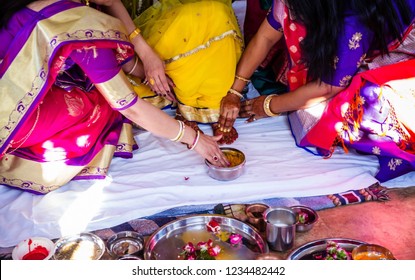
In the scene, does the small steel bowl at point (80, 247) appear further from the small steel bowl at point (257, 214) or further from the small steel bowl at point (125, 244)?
the small steel bowl at point (257, 214)

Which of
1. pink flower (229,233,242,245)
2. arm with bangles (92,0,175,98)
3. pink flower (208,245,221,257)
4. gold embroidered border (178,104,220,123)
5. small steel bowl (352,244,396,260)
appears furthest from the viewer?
gold embroidered border (178,104,220,123)

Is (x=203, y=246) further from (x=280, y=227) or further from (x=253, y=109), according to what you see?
(x=253, y=109)

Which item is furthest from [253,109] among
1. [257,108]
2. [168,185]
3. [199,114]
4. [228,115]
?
[168,185]

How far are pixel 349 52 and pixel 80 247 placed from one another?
1.48m

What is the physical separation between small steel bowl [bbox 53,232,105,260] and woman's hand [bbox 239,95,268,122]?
4.07 feet

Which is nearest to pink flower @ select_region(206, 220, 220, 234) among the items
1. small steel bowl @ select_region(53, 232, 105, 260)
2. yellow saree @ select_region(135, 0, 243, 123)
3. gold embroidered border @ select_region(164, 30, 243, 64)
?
small steel bowl @ select_region(53, 232, 105, 260)

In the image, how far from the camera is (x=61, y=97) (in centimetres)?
238

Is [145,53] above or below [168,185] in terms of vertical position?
above

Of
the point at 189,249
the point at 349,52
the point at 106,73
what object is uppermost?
the point at 106,73

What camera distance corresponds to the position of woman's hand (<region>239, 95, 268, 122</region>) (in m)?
3.00

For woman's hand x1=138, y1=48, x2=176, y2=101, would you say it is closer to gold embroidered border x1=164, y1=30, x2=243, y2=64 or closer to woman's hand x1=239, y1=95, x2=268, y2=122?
gold embroidered border x1=164, y1=30, x2=243, y2=64

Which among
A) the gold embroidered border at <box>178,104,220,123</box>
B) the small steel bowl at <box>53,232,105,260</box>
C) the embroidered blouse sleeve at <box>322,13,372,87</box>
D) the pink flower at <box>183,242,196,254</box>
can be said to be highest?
the embroidered blouse sleeve at <box>322,13,372,87</box>

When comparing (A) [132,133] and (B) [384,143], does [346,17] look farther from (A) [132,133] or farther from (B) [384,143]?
(A) [132,133]
